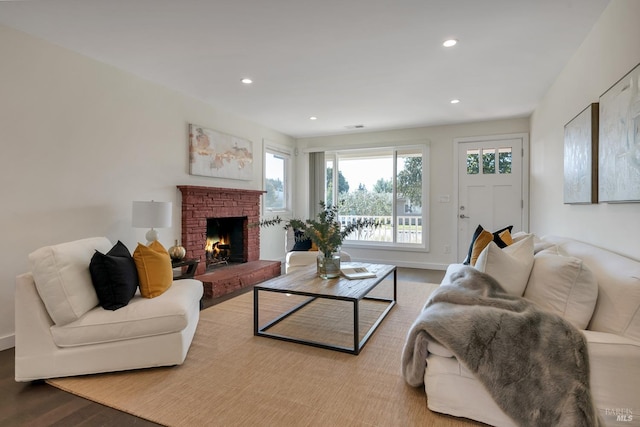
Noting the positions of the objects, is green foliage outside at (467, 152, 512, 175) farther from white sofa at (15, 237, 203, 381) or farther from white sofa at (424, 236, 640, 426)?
white sofa at (15, 237, 203, 381)

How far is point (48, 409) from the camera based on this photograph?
173 cm

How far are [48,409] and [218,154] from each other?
3376 mm

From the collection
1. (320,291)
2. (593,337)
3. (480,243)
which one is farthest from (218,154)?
(593,337)

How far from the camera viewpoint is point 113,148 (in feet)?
10.7

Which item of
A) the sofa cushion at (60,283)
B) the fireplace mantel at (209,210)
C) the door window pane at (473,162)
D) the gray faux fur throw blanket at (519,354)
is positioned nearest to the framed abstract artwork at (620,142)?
the gray faux fur throw blanket at (519,354)

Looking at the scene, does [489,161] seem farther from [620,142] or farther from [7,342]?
[7,342]

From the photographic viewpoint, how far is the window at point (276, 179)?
18.8ft

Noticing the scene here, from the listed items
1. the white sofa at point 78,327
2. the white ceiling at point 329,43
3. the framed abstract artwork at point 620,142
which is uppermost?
the white ceiling at point 329,43

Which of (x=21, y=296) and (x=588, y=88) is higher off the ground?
(x=588, y=88)

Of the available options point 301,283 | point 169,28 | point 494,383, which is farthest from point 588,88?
point 169,28

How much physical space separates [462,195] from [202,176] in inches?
160

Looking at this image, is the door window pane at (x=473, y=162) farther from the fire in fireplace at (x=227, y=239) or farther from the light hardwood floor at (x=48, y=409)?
the light hardwood floor at (x=48, y=409)

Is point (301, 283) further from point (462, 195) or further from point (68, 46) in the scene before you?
point (462, 195)

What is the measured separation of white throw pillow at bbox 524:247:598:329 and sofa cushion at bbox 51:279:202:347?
2.16 meters
